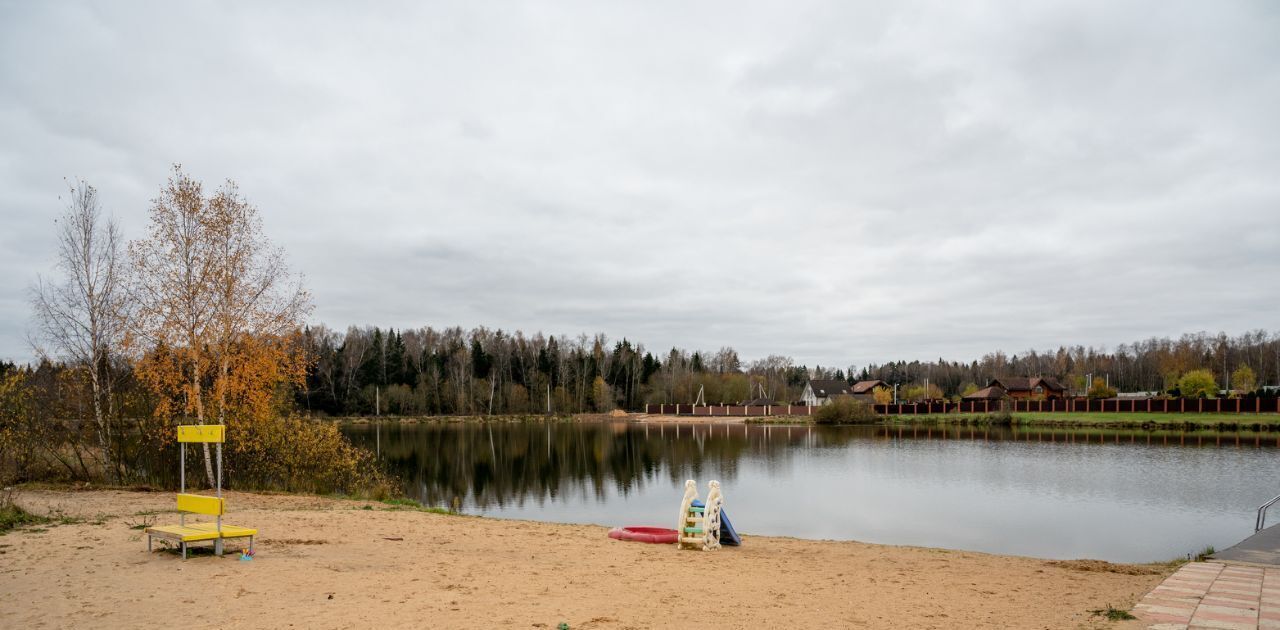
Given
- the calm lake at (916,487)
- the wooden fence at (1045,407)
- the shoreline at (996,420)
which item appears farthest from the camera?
the wooden fence at (1045,407)

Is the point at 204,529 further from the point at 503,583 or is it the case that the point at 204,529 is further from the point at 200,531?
the point at 503,583

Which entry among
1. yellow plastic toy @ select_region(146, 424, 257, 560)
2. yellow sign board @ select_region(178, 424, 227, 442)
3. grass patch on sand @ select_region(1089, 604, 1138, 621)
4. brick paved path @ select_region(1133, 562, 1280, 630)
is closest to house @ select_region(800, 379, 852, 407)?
brick paved path @ select_region(1133, 562, 1280, 630)

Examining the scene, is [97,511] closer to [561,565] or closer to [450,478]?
[561,565]

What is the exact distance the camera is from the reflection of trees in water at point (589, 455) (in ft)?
87.2

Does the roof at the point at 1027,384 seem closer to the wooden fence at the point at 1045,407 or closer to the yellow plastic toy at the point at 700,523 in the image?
the wooden fence at the point at 1045,407

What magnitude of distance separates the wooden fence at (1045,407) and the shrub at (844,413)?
3.99 meters

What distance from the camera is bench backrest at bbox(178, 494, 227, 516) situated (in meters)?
9.30

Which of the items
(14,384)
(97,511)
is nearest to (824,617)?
(97,511)

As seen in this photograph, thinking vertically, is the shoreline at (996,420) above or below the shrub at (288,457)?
below

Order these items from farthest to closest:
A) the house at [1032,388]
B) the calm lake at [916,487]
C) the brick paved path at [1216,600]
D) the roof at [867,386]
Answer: the roof at [867,386] < the house at [1032,388] < the calm lake at [916,487] < the brick paved path at [1216,600]

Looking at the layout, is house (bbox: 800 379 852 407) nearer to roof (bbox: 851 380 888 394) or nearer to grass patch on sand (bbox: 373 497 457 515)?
roof (bbox: 851 380 888 394)

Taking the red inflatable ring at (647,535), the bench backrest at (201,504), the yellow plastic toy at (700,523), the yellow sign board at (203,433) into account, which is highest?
the yellow sign board at (203,433)

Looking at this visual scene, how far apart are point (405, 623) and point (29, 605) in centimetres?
361

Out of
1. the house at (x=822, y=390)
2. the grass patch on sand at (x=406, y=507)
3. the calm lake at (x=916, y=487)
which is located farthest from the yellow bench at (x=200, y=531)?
the house at (x=822, y=390)
